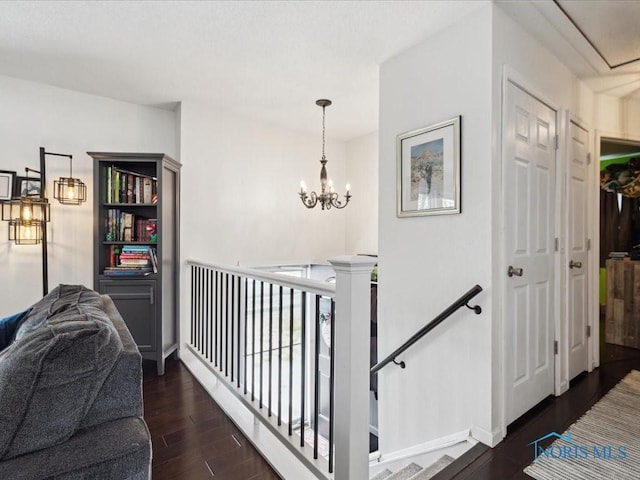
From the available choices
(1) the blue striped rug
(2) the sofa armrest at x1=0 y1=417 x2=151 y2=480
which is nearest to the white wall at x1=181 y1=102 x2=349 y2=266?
(2) the sofa armrest at x1=0 y1=417 x2=151 y2=480

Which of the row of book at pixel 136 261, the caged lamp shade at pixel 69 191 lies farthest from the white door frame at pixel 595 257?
the caged lamp shade at pixel 69 191

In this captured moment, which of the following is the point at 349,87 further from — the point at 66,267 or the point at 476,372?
the point at 66,267

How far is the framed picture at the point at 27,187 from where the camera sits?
3.00 metres

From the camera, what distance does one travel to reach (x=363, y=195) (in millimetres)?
4703

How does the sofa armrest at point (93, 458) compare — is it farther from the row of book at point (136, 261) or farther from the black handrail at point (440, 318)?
the row of book at point (136, 261)

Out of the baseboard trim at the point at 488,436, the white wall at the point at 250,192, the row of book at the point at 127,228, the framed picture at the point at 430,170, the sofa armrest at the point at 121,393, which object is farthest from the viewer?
the white wall at the point at 250,192

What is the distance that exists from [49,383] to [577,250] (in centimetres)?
352

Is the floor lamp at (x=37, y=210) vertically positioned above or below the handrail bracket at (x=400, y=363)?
above

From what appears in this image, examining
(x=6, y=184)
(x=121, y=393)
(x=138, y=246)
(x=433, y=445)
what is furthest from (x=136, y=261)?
(x=433, y=445)

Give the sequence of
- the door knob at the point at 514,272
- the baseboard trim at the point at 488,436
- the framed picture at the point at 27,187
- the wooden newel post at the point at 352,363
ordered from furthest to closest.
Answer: the framed picture at the point at 27,187 < the door knob at the point at 514,272 < the baseboard trim at the point at 488,436 < the wooden newel post at the point at 352,363

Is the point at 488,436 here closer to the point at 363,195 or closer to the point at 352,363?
the point at 352,363

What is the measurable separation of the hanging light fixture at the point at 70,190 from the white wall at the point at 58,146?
0.17 feet

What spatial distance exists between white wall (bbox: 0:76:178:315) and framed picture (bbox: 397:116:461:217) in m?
2.80

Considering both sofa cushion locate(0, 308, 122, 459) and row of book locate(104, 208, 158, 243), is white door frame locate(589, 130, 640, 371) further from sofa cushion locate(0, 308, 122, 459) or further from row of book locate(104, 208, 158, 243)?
row of book locate(104, 208, 158, 243)
